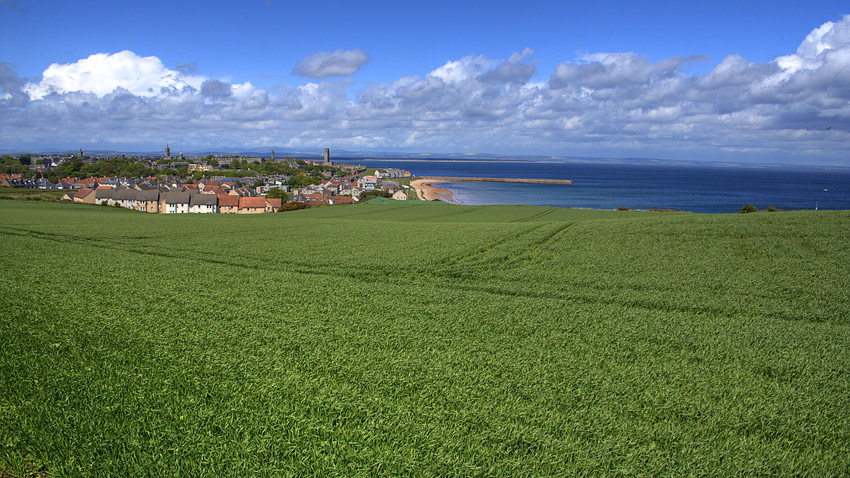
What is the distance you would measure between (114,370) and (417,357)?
5358 mm

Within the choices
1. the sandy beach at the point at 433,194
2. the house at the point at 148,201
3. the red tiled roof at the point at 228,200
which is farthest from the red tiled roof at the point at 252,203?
the sandy beach at the point at 433,194

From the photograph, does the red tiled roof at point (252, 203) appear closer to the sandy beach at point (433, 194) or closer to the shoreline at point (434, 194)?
the shoreline at point (434, 194)

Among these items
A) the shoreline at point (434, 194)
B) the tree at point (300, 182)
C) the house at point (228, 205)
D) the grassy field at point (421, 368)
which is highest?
the tree at point (300, 182)

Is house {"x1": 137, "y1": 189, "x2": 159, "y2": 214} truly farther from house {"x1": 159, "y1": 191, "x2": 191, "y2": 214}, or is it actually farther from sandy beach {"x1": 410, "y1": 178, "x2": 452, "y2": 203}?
sandy beach {"x1": 410, "y1": 178, "x2": 452, "y2": 203}

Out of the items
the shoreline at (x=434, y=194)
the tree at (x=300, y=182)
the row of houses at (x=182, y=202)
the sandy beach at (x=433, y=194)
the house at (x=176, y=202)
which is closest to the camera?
the row of houses at (x=182, y=202)

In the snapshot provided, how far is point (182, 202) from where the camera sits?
7631 cm

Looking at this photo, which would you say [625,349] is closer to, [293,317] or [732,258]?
[293,317]

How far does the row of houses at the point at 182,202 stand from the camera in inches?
2995

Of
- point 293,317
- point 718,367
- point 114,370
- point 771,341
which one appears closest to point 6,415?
point 114,370

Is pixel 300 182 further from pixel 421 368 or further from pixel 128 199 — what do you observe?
pixel 421 368

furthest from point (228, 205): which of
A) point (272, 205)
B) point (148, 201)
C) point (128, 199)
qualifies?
point (128, 199)

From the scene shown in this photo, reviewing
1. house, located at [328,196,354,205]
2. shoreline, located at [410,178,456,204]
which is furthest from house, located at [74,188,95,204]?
shoreline, located at [410,178,456,204]

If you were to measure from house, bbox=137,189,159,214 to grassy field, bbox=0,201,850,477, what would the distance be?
69482mm

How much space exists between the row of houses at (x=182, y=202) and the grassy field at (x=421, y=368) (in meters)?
60.8
